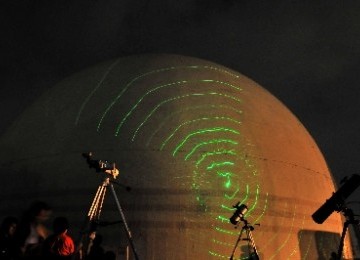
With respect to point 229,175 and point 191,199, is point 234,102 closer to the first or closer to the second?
point 229,175

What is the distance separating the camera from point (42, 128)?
46.2ft

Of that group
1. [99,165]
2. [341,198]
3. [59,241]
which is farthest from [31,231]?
[341,198]

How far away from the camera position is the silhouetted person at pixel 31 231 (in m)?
5.02

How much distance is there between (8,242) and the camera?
17.4 ft

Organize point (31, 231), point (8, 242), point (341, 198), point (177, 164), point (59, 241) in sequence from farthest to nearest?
point (177, 164)
point (341, 198)
point (59, 241)
point (8, 242)
point (31, 231)

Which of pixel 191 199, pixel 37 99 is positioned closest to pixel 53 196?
pixel 191 199

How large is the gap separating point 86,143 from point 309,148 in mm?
8317

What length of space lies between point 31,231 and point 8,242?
455 millimetres

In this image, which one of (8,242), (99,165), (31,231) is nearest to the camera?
(31,231)

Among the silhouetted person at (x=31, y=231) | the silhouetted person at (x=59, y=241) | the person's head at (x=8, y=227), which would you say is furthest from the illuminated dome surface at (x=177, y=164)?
the silhouetted person at (x=31, y=231)

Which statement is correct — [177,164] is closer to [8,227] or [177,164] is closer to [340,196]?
[340,196]

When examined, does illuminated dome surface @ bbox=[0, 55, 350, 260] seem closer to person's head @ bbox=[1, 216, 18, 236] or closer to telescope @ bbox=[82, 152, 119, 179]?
telescope @ bbox=[82, 152, 119, 179]

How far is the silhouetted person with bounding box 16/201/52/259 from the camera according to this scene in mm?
5016

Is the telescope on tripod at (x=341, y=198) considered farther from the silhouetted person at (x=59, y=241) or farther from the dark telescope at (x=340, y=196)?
the silhouetted person at (x=59, y=241)
